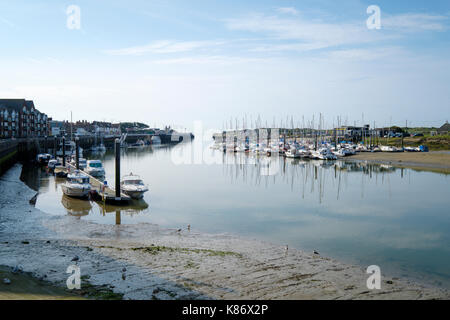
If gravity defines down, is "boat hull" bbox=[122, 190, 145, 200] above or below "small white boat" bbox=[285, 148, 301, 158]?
below

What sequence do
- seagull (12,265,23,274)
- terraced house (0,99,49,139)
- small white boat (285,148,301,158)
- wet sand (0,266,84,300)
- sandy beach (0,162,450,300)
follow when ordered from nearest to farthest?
wet sand (0,266,84,300), sandy beach (0,162,450,300), seagull (12,265,23,274), small white boat (285,148,301,158), terraced house (0,99,49,139)

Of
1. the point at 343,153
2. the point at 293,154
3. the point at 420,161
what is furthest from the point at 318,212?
the point at 343,153

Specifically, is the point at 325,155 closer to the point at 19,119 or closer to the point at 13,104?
the point at 19,119

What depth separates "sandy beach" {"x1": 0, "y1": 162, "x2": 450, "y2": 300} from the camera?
1309 centimetres

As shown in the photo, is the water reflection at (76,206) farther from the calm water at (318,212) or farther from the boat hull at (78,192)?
the boat hull at (78,192)

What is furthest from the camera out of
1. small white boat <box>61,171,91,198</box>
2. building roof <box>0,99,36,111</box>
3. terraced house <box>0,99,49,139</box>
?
building roof <box>0,99,36,111</box>

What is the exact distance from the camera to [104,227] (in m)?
24.0

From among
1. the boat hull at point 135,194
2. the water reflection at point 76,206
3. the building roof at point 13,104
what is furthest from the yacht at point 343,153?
the building roof at point 13,104

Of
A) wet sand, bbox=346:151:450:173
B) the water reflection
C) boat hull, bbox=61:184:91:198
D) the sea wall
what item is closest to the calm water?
the water reflection

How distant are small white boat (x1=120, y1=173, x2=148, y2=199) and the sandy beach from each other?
9.88 meters

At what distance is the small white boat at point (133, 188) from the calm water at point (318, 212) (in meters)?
1.27

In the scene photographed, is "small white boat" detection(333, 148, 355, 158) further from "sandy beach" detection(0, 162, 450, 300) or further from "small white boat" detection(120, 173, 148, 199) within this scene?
"sandy beach" detection(0, 162, 450, 300)
